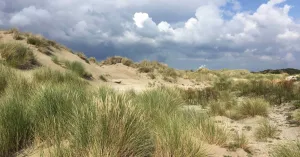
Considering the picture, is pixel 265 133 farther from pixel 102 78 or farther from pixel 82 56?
pixel 82 56

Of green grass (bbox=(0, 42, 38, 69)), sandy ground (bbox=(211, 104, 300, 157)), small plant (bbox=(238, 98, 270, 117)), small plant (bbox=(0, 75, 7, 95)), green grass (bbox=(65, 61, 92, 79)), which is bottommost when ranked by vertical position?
sandy ground (bbox=(211, 104, 300, 157))

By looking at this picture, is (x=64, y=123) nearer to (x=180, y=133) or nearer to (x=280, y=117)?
(x=180, y=133)

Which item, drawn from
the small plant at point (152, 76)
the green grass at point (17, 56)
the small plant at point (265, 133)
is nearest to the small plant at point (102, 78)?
the green grass at point (17, 56)

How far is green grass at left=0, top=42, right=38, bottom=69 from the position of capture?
1570 cm

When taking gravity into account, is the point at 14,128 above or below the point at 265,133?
above

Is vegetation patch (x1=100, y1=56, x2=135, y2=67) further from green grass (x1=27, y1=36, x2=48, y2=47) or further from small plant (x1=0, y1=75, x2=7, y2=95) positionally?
small plant (x1=0, y1=75, x2=7, y2=95)

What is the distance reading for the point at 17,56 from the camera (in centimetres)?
1648

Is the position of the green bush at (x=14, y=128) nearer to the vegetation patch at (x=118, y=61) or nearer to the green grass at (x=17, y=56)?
the green grass at (x=17, y=56)

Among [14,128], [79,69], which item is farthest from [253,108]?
[79,69]

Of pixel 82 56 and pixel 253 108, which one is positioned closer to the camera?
pixel 253 108

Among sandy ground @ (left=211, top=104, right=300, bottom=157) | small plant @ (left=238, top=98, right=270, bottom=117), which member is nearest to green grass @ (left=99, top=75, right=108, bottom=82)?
sandy ground @ (left=211, top=104, right=300, bottom=157)

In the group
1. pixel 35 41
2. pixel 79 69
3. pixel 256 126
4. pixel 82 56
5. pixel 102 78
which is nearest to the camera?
pixel 256 126

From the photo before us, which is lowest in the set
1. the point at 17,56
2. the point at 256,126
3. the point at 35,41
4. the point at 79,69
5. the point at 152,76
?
the point at 256,126

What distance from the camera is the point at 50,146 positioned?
451cm
